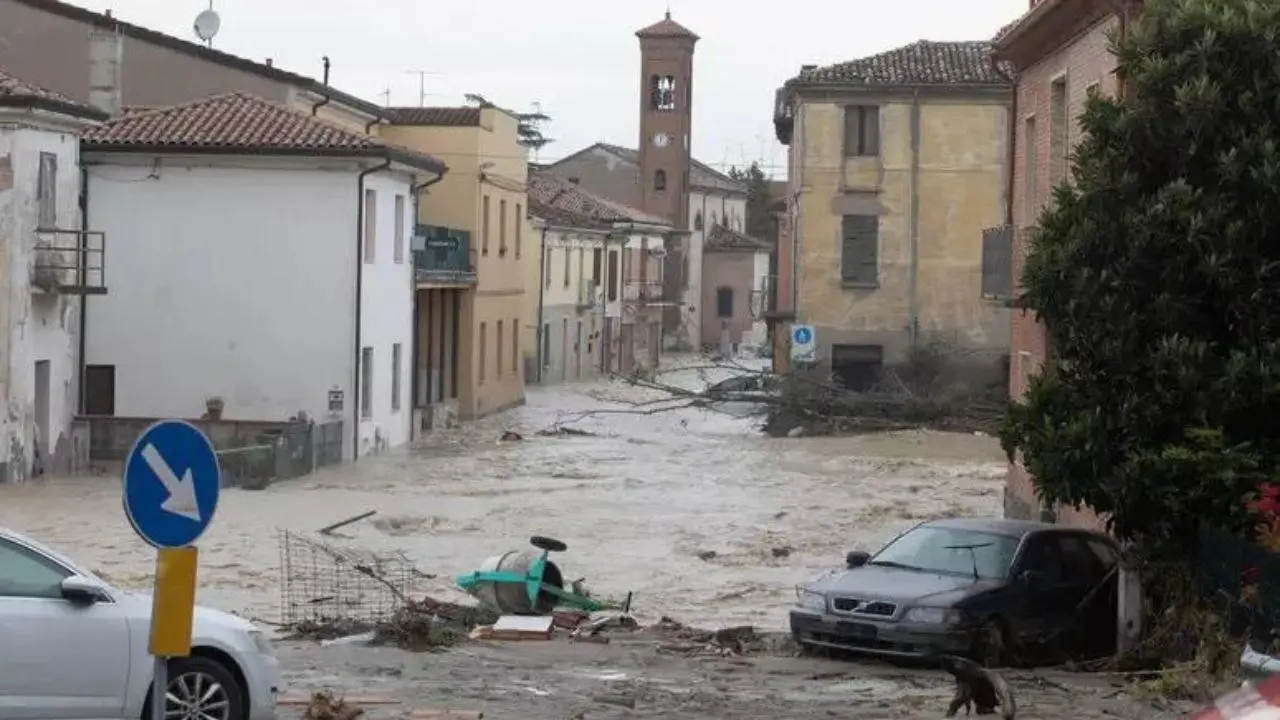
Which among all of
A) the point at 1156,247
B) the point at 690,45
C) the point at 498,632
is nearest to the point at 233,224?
the point at 498,632

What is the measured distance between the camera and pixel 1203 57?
16.7 metres

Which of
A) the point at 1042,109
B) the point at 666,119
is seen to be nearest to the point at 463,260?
the point at 1042,109

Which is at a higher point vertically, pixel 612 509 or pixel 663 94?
pixel 663 94

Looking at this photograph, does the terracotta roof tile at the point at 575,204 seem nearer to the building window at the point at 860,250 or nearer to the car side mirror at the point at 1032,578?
the building window at the point at 860,250

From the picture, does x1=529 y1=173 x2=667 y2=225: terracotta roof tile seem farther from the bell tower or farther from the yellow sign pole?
the yellow sign pole

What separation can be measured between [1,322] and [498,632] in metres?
19.0

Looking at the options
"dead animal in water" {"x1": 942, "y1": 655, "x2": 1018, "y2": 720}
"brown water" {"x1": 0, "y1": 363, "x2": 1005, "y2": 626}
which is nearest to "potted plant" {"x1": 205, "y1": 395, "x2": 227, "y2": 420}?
"brown water" {"x1": 0, "y1": 363, "x2": 1005, "y2": 626}

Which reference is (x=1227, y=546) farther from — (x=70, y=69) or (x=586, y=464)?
(x=70, y=69)

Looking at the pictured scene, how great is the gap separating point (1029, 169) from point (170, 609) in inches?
860

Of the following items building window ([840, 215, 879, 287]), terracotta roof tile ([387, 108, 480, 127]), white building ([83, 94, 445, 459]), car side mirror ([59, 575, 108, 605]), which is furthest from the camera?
terracotta roof tile ([387, 108, 480, 127])

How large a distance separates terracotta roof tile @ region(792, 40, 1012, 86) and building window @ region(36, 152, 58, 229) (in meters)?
24.0

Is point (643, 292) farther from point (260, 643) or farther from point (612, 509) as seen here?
point (260, 643)

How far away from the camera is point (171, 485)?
898 cm

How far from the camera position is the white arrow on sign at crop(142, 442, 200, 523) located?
8.95 meters
